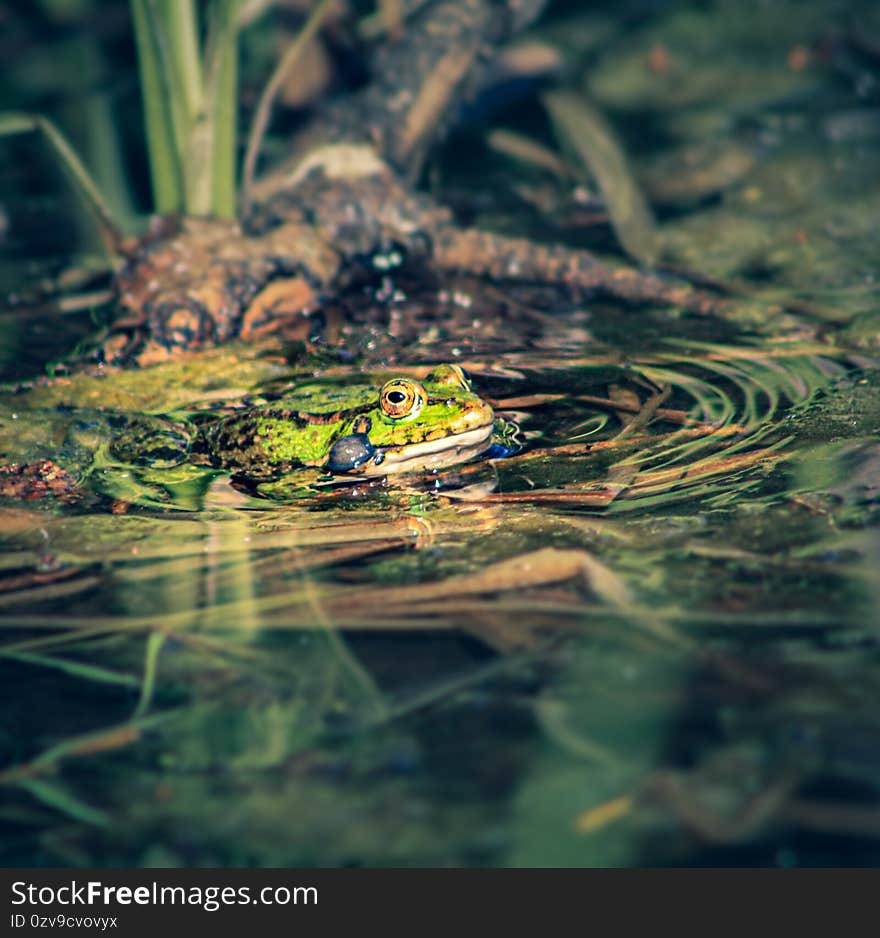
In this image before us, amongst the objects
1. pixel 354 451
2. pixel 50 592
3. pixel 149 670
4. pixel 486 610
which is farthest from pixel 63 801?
pixel 354 451

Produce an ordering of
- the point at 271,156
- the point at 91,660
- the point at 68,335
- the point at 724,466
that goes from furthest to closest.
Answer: the point at 271,156, the point at 68,335, the point at 724,466, the point at 91,660

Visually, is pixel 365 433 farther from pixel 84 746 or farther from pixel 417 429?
pixel 84 746

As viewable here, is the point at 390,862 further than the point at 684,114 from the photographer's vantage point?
No

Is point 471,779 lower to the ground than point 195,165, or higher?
lower

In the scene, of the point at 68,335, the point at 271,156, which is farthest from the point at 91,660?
the point at 271,156

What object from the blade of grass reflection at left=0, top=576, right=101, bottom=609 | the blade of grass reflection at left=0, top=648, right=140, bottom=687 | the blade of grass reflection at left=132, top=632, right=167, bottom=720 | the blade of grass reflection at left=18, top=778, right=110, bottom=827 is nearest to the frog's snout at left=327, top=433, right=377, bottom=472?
the blade of grass reflection at left=0, top=576, right=101, bottom=609

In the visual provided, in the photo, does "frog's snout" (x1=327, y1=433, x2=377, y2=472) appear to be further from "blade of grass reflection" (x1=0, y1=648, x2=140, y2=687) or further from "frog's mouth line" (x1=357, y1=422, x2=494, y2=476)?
"blade of grass reflection" (x1=0, y1=648, x2=140, y2=687)

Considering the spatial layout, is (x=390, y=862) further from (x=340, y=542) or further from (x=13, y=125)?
(x=13, y=125)
